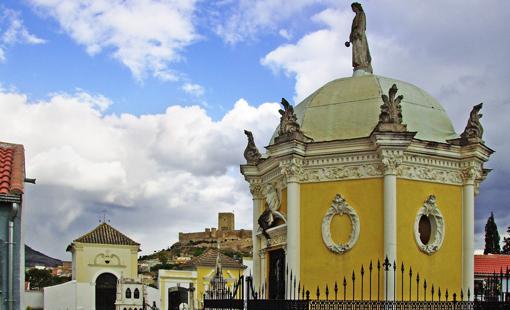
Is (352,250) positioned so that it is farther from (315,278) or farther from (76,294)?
(76,294)

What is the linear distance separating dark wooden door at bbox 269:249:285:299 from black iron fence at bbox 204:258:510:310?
31 centimetres

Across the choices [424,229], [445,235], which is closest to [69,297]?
[424,229]

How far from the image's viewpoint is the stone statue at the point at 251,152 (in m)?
23.3

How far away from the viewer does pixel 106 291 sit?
5703cm

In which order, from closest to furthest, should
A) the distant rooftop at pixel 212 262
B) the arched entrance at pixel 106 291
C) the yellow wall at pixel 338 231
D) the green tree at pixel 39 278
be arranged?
the yellow wall at pixel 338 231 < the distant rooftop at pixel 212 262 < the arched entrance at pixel 106 291 < the green tree at pixel 39 278

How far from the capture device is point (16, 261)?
42.1 ft

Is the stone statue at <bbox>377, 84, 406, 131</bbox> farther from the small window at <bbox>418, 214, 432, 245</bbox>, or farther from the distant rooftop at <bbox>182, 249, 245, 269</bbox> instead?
the distant rooftop at <bbox>182, 249, 245, 269</bbox>

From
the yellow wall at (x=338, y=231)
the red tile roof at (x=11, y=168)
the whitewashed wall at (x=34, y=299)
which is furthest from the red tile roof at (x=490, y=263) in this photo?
the whitewashed wall at (x=34, y=299)

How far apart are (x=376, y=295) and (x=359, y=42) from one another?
8259 millimetres

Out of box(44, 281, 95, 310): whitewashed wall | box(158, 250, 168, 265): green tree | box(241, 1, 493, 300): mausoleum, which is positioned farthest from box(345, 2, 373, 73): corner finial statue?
box(158, 250, 168, 265): green tree

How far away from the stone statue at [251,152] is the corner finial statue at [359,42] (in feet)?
12.6

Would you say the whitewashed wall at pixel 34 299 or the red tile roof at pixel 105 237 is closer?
the whitewashed wall at pixel 34 299

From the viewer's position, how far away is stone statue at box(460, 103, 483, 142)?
20.4 meters

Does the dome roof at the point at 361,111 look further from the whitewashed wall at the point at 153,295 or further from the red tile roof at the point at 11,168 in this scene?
the whitewashed wall at the point at 153,295
